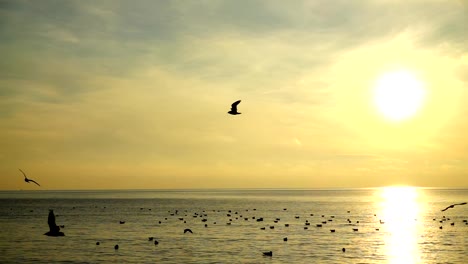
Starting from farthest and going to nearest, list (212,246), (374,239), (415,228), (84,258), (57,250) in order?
1. (415,228)
2. (374,239)
3. (212,246)
4. (57,250)
5. (84,258)

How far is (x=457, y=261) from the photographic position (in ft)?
172

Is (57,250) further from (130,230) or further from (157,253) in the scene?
(130,230)

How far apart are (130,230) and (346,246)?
123 feet

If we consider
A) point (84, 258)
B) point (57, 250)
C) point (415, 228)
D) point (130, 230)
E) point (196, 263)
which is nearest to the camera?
point (196, 263)

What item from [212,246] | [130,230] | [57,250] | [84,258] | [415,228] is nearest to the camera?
[84,258]

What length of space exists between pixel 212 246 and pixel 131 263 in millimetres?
14659

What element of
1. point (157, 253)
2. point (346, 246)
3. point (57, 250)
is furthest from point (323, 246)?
point (57, 250)

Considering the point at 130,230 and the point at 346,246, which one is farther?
the point at 130,230

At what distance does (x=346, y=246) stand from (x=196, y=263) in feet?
73.7

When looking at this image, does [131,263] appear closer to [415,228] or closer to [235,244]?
[235,244]

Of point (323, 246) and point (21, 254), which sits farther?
point (323, 246)

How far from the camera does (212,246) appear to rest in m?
62.9

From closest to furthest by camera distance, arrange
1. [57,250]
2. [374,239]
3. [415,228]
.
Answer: [57,250]
[374,239]
[415,228]

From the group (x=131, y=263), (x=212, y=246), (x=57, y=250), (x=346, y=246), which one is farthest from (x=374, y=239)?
(x=57, y=250)
